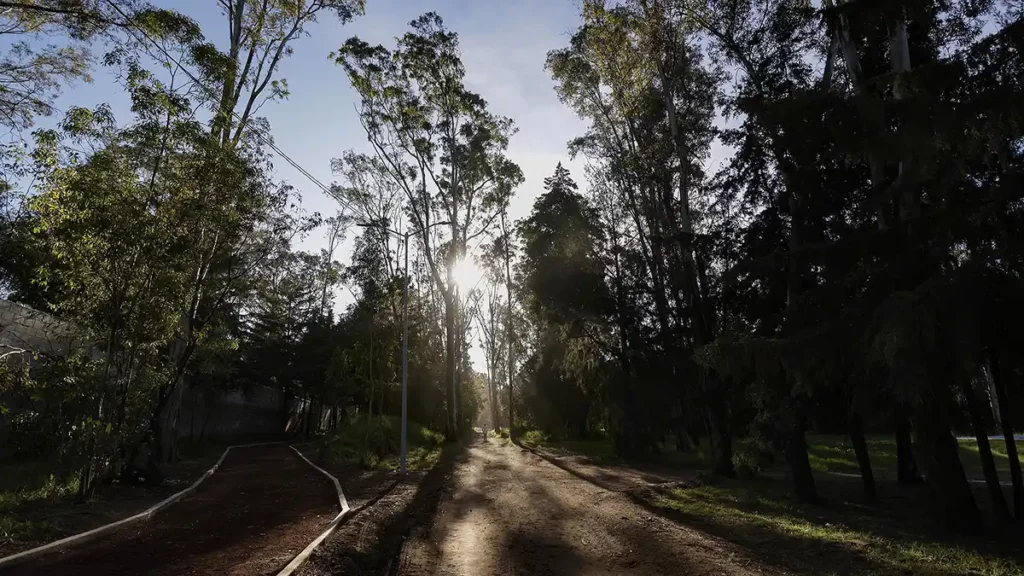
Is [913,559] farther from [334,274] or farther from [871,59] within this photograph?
[334,274]

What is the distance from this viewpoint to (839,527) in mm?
9977

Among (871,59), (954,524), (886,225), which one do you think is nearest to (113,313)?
(886,225)

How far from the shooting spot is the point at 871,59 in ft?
45.8

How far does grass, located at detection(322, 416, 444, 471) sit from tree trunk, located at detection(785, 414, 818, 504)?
42.6ft

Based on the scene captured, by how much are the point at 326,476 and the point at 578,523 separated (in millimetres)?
10484

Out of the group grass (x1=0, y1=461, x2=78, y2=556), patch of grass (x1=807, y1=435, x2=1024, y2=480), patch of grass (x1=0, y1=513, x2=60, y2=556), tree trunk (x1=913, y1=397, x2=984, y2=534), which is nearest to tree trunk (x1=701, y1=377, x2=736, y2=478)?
patch of grass (x1=807, y1=435, x2=1024, y2=480)

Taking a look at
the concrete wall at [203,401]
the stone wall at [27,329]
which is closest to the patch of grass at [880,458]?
the stone wall at [27,329]

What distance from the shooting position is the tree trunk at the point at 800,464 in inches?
523

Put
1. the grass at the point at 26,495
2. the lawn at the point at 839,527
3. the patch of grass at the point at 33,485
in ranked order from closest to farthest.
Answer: the lawn at the point at 839,527, the grass at the point at 26,495, the patch of grass at the point at 33,485

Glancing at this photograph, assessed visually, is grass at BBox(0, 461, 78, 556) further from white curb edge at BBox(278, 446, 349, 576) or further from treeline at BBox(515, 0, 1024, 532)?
treeline at BBox(515, 0, 1024, 532)

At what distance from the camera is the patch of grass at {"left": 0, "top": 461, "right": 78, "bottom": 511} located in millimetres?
10789

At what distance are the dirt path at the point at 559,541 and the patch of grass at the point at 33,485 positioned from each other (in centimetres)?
760

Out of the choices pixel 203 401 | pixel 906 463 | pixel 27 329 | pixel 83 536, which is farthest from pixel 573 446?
pixel 83 536

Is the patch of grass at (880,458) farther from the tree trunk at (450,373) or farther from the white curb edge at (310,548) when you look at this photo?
the white curb edge at (310,548)
